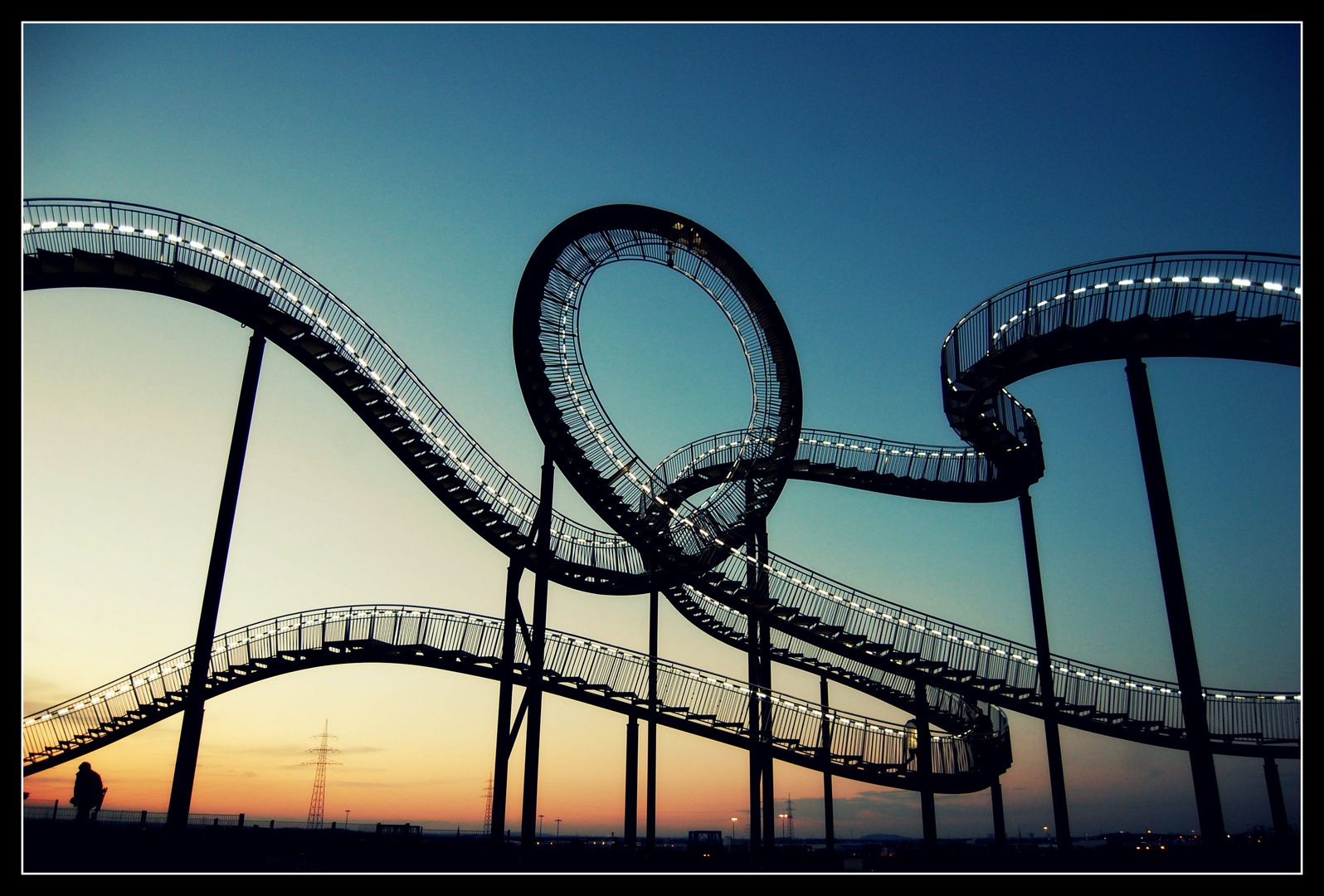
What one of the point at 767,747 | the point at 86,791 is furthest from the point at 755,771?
the point at 86,791

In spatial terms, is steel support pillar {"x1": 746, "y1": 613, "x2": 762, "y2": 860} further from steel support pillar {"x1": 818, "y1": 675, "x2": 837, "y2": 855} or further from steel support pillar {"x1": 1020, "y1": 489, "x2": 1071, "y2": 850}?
steel support pillar {"x1": 1020, "y1": 489, "x2": 1071, "y2": 850}

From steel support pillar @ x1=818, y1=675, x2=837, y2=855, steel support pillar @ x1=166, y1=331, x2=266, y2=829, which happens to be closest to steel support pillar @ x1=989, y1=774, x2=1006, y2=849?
steel support pillar @ x1=818, y1=675, x2=837, y2=855

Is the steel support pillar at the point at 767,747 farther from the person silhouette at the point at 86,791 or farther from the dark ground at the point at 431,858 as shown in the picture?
the person silhouette at the point at 86,791

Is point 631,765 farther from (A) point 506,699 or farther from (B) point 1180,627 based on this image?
(B) point 1180,627

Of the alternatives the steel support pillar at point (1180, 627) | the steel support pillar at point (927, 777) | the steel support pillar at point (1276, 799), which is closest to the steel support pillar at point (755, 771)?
the steel support pillar at point (927, 777)
